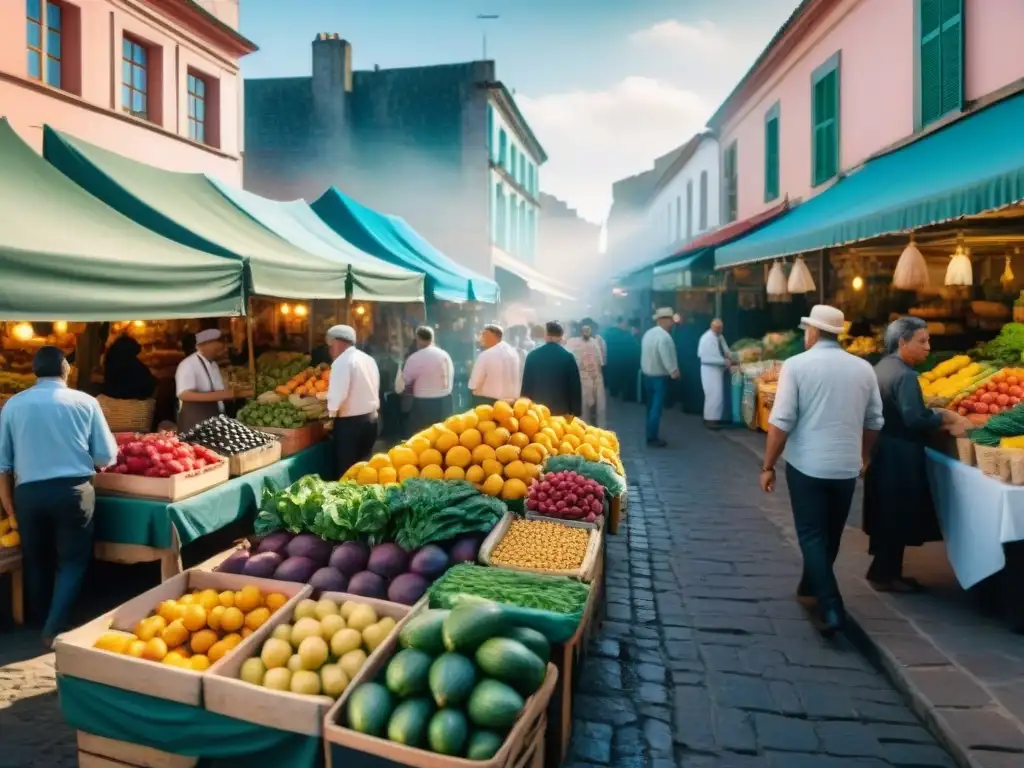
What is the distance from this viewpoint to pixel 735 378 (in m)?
14.1

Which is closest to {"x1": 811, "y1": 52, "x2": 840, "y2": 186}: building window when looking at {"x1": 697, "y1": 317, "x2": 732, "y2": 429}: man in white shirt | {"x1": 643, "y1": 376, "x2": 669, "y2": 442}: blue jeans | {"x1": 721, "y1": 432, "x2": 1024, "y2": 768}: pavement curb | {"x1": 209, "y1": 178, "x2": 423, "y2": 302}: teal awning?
{"x1": 697, "y1": 317, "x2": 732, "y2": 429}: man in white shirt

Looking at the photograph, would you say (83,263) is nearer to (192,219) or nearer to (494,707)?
(192,219)

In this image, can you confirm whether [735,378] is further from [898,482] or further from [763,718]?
[763,718]

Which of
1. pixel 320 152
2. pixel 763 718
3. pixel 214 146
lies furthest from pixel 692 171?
pixel 763 718

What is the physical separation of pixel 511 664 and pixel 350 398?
491cm

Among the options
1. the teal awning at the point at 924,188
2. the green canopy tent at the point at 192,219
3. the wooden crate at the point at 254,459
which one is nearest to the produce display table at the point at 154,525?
the wooden crate at the point at 254,459

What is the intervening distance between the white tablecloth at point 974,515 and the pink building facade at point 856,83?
14.9 feet

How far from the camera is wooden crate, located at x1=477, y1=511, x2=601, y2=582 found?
4195 millimetres

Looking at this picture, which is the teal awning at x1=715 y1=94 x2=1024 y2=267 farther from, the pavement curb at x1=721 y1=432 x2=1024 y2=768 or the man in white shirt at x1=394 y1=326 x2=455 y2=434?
the man in white shirt at x1=394 y1=326 x2=455 y2=434

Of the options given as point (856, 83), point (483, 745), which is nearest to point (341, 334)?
point (483, 745)

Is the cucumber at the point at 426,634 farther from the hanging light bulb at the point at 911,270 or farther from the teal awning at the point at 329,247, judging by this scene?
the hanging light bulb at the point at 911,270

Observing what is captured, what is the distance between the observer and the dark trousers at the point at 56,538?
4.95 meters

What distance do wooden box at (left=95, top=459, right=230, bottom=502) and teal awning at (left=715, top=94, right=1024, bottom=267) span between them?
19.5ft

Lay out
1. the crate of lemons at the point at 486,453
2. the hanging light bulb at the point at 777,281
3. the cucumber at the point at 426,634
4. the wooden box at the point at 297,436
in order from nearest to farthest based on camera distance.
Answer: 1. the cucumber at the point at 426,634
2. the crate of lemons at the point at 486,453
3. the wooden box at the point at 297,436
4. the hanging light bulb at the point at 777,281
